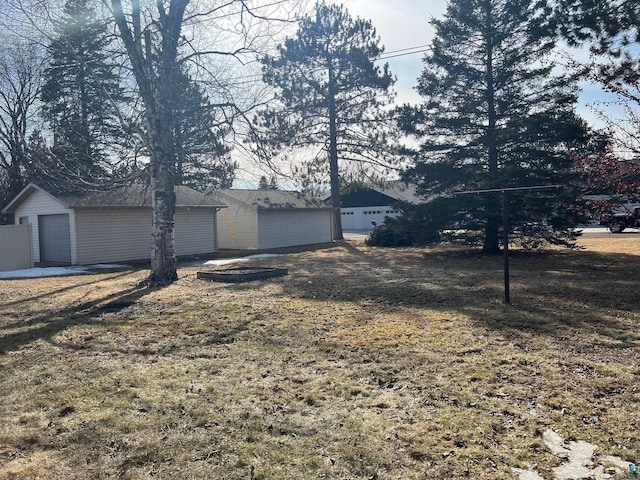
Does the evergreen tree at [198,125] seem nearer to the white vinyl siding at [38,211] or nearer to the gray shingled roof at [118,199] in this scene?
the gray shingled roof at [118,199]

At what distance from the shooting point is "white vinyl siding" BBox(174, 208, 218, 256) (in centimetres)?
2164

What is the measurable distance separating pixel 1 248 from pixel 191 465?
53.4 ft

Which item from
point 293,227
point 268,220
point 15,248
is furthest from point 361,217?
point 15,248

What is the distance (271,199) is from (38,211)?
11.2 metres

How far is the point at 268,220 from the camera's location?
25500mm

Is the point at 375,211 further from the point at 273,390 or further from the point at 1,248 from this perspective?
the point at 273,390

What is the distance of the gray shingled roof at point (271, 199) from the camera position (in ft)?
83.5

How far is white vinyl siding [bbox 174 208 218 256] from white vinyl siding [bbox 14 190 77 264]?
14.2 ft

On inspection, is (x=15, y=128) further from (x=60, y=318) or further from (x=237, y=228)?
(x=60, y=318)

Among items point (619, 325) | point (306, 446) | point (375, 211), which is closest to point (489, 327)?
point (619, 325)

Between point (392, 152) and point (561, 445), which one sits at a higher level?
point (392, 152)

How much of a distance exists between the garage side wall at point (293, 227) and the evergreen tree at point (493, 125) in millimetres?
9438

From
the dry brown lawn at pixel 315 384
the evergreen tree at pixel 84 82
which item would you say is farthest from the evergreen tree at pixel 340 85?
the dry brown lawn at pixel 315 384

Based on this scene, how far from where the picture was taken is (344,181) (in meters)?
27.0
